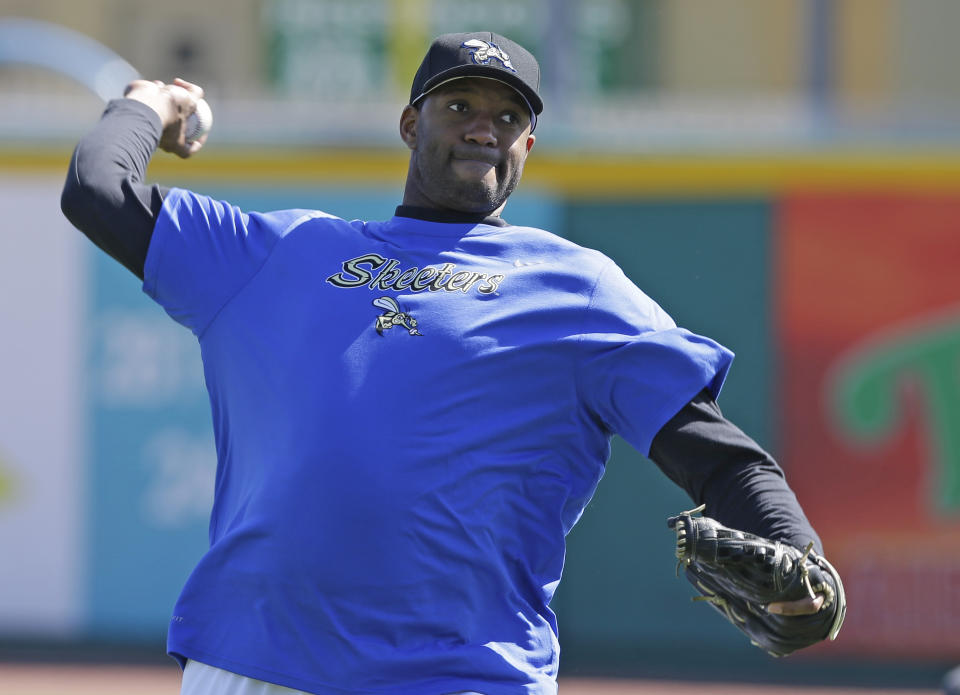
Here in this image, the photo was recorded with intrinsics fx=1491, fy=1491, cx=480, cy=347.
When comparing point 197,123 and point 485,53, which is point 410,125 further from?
point 197,123

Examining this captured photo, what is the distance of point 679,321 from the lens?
27.4ft

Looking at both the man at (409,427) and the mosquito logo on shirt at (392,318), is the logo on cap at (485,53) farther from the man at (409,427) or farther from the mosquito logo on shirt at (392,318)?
the mosquito logo on shirt at (392,318)

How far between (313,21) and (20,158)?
4979 mm

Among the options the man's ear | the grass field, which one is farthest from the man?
the grass field

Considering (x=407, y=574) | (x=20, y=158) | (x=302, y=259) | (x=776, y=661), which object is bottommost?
(x=776, y=661)

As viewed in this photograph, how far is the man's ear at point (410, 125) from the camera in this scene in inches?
109

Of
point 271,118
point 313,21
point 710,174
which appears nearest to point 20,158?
point 271,118

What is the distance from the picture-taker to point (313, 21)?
42.6 ft

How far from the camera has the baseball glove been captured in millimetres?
2113

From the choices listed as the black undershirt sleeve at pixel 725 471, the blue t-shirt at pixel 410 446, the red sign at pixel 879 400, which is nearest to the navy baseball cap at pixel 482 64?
the blue t-shirt at pixel 410 446

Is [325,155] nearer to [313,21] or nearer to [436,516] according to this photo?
[313,21]

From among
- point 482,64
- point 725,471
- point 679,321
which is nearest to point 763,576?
point 725,471

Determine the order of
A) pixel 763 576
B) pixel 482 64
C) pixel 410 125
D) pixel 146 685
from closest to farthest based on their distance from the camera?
pixel 763 576 < pixel 482 64 < pixel 410 125 < pixel 146 685

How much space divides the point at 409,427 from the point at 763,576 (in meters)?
0.61
